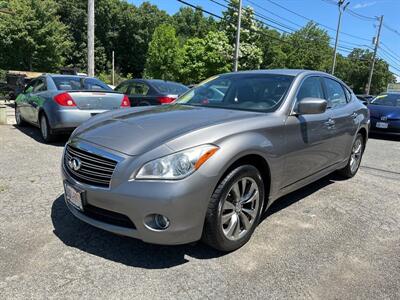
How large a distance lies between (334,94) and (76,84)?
5074 mm

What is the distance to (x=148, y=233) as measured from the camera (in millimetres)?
2635

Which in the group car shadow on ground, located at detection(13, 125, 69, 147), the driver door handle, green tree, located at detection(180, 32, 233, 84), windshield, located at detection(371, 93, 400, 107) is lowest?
car shadow on ground, located at detection(13, 125, 69, 147)

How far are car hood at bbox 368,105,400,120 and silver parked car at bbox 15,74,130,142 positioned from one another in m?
7.44

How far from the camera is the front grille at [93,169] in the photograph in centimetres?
271

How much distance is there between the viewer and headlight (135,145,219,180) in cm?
258

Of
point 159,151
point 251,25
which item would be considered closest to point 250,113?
point 159,151

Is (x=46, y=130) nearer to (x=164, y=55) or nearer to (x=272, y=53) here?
(x=164, y=55)

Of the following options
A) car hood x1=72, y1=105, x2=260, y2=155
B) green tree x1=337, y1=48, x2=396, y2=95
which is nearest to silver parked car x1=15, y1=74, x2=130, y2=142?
car hood x1=72, y1=105, x2=260, y2=155

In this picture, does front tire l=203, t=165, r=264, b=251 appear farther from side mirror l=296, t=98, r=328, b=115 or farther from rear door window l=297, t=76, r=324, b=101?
rear door window l=297, t=76, r=324, b=101

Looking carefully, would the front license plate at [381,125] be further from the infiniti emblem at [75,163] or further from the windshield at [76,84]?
the infiniti emblem at [75,163]

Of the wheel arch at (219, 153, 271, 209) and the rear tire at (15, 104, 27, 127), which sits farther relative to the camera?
the rear tire at (15, 104, 27, 127)

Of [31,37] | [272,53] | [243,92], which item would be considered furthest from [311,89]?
[272,53]

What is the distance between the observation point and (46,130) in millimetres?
6992

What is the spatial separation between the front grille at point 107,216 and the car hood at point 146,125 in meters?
0.49
